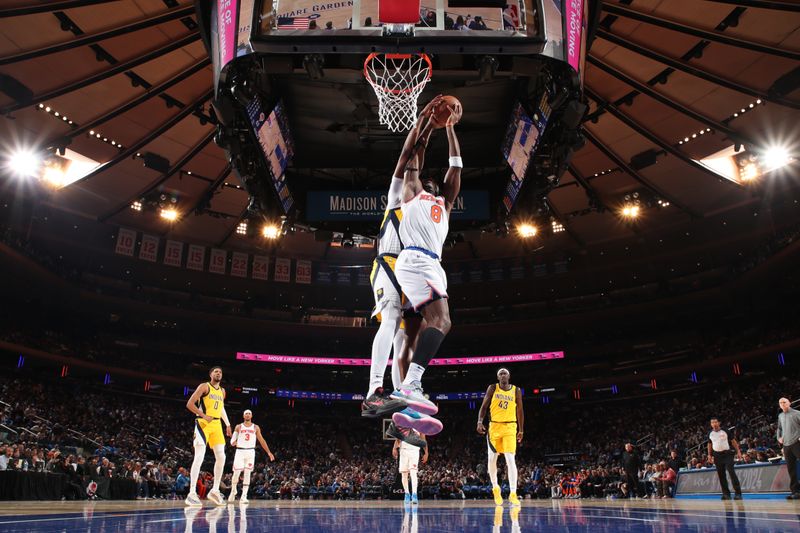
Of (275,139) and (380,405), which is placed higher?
(275,139)

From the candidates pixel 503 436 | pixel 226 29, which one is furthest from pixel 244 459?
pixel 226 29

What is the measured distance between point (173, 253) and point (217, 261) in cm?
254

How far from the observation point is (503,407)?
9.82 m

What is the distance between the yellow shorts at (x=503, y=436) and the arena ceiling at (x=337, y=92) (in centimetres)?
644

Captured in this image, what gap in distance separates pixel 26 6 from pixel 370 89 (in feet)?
24.0

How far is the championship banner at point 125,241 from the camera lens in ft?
103

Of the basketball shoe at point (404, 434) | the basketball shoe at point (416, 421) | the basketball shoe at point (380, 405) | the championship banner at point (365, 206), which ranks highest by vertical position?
the championship banner at point (365, 206)

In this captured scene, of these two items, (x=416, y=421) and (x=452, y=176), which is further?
(x=452, y=176)

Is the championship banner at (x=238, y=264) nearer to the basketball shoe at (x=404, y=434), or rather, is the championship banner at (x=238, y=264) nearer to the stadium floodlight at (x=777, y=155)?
the stadium floodlight at (x=777, y=155)

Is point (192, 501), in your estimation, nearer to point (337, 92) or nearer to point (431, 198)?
point (431, 198)

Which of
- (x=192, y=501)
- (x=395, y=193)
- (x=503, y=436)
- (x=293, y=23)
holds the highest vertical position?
(x=293, y=23)

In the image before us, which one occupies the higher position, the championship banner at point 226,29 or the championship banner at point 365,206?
the championship banner at point 226,29

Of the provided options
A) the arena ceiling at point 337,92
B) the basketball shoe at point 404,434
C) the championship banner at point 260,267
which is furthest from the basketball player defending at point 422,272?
the championship banner at point 260,267

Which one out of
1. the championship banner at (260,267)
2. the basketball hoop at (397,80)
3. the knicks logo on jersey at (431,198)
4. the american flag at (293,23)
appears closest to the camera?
the knicks logo on jersey at (431,198)
